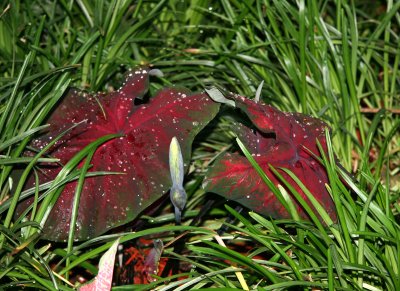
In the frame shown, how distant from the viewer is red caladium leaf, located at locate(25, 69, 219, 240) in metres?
1.37

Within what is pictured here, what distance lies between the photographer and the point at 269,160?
1363mm

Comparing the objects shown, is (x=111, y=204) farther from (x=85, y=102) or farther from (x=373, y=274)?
(x=373, y=274)

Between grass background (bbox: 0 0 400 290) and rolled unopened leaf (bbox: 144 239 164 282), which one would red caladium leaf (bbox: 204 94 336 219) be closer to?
grass background (bbox: 0 0 400 290)

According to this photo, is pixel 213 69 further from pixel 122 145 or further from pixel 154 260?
pixel 154 260

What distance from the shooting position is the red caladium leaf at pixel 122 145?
4.50ft

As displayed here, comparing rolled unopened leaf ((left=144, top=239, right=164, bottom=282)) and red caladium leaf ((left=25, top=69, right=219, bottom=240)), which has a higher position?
red caladium leaf ((left=25, top=69, right=219, bottom=240))

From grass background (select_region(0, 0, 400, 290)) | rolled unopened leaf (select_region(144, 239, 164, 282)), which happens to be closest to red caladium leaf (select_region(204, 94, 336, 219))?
grass background (select_region(0, 0, 400, 290))

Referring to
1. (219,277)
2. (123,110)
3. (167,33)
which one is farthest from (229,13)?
(219,277)

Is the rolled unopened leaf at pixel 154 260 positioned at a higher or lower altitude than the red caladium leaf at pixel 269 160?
lower

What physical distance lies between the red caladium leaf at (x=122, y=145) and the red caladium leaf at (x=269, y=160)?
0.30 ft

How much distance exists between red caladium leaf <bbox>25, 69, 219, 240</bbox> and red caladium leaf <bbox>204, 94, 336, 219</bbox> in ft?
0.30

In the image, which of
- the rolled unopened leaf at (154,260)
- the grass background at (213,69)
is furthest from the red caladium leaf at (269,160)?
the rolled unopened leaf at (154,260)

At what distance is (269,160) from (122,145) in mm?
323

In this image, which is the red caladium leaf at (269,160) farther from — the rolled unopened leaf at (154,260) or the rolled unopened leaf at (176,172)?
the rolled unopened leaf at (154,260)
